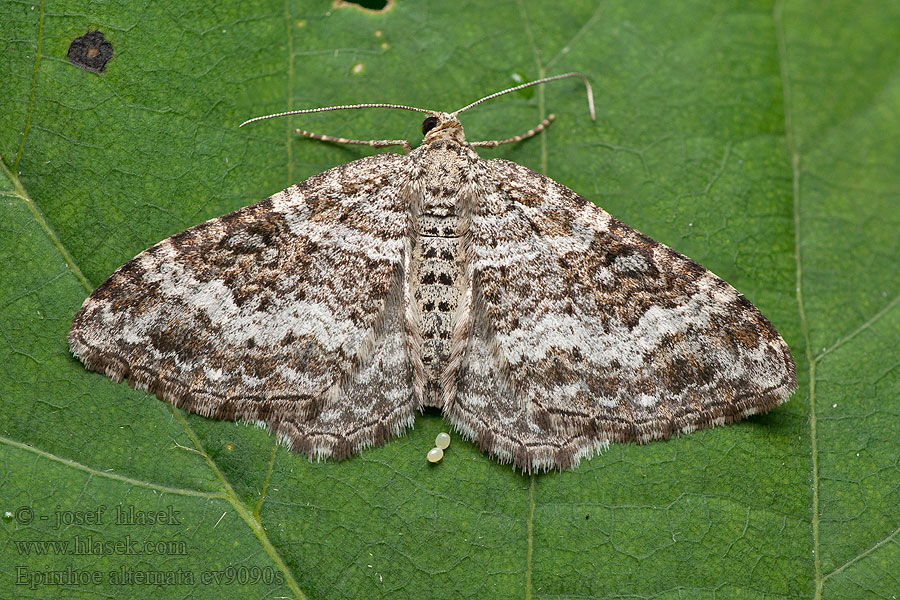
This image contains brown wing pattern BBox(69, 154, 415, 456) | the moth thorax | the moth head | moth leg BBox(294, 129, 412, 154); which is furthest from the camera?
moth leg BBox(294, 129, 412, 154)

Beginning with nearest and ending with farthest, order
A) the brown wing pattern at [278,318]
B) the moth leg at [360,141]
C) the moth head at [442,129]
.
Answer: the brown wing pattern at [278,318] → the moth head at [442,129] → the moth leg at [360,141]

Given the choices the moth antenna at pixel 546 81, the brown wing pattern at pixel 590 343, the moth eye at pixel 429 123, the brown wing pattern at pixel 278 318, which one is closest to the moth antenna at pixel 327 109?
the moth eye at pixel 429 123

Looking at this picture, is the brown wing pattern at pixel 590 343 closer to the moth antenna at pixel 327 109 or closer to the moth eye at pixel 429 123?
the moth eye at pixel 429 123

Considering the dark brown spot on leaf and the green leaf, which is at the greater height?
the dark brown spot on leaf

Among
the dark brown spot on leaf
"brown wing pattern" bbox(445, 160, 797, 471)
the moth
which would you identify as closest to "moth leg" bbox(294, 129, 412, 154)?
the moth

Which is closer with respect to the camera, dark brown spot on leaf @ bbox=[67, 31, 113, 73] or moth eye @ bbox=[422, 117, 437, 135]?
dark brown spot on leaf @ bbox=[67, 31, 113, 73]

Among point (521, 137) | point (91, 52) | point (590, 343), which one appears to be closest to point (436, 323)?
point (590, 343)

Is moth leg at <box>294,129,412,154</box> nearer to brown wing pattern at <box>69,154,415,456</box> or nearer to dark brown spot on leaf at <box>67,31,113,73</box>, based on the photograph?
brown wing pattern at <box>69,154,415,456</box>
